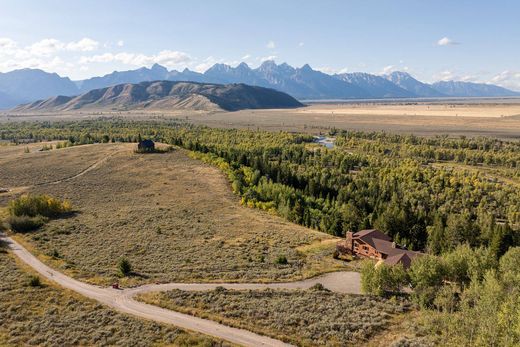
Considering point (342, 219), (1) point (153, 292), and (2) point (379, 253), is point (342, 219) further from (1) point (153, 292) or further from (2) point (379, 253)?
(1) point (153, 292)

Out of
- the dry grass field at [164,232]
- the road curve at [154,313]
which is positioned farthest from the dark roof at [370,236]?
the road curve at [154,313]

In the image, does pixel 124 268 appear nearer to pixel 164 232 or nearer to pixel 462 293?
pixel 164 232

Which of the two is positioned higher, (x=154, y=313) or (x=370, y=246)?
(x=154, y=313)

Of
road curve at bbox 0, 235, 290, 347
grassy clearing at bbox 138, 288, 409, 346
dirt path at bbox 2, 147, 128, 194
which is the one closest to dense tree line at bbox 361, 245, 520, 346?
grassy clearing at bbox 138, 288, 409, 346

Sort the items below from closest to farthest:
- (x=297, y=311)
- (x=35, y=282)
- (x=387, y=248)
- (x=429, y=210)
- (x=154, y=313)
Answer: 1. (x=154, y=313)
2. (x=297, y=311)
3. (x=35, y=282)
4. (x=387, y=248)
5. (x=429, y=210)

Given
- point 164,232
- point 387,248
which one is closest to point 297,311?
point 387,248

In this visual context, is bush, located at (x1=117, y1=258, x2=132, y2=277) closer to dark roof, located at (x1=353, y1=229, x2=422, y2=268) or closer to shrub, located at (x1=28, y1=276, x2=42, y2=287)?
shrub, located at (x1=28, y1=276, x2=42, y2=287)

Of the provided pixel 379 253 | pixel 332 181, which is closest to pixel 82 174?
pixel 332 181
